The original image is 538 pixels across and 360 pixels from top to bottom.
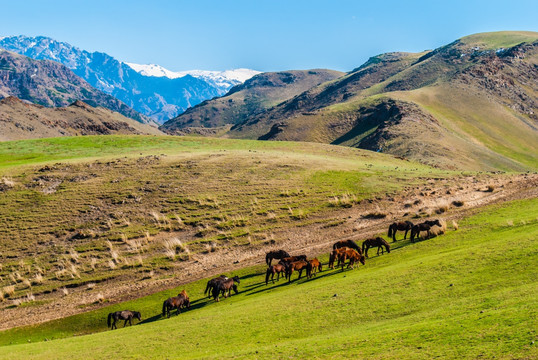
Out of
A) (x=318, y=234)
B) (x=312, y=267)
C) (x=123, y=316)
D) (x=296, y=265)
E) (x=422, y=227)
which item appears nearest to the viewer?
(x=123, y=316)

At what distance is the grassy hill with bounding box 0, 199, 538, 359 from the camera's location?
34.0 ft

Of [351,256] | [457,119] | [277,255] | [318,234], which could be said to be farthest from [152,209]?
[457,119]

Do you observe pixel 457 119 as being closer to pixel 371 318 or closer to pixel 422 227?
pixel 422 227

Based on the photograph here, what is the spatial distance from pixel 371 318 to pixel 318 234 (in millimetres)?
21590

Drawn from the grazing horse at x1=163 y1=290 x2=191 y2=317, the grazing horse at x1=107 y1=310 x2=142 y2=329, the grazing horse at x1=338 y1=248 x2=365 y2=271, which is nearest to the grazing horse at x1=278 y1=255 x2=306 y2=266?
the grazing horse at x1=338 y1=248 x2=365 y2=271

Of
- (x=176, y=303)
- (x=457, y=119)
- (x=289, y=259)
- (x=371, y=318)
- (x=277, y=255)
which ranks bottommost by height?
(x=371, y=318)

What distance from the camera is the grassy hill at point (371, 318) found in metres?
10.4

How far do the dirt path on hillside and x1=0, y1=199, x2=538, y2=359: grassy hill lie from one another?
10.8ft

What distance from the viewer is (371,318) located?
46.6 ft

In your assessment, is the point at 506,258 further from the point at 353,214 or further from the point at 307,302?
the point at 353,214

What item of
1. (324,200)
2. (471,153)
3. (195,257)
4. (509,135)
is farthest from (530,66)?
(195,257)

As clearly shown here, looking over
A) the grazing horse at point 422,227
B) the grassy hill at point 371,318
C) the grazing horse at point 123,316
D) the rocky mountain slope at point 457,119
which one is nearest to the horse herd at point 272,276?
the grazing horse at point 123,316

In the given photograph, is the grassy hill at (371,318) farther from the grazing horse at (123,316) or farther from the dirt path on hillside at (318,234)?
the dirt path on hillside at (318,234)

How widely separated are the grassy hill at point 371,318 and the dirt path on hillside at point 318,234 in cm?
330
